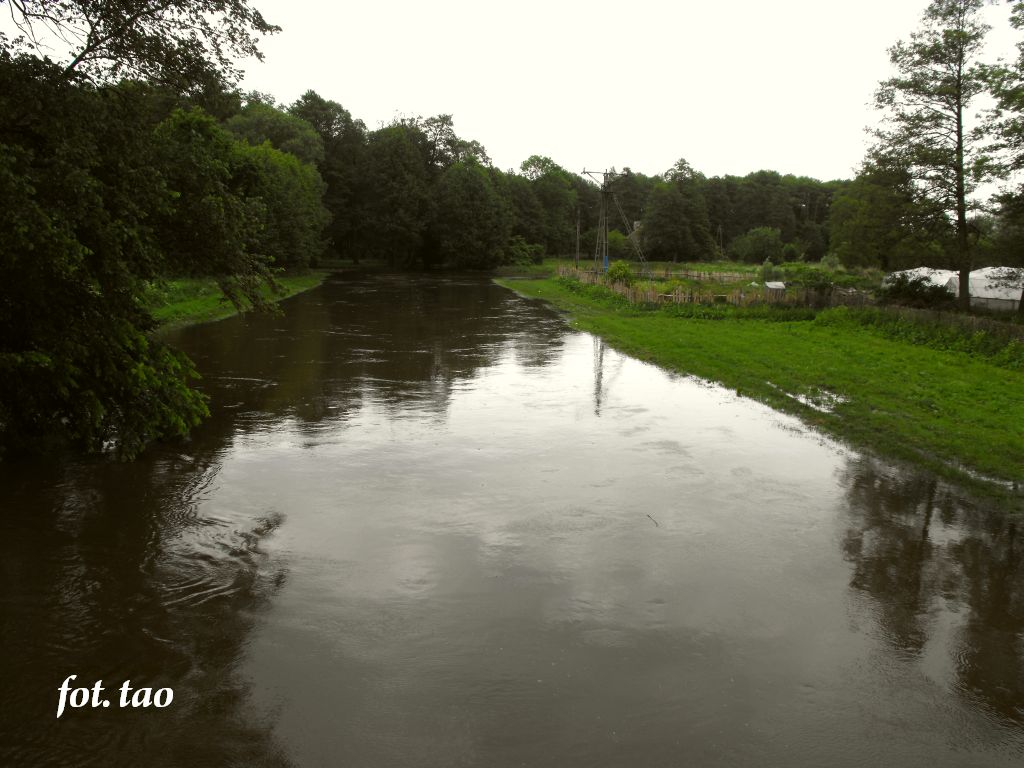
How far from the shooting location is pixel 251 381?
55.9 feet

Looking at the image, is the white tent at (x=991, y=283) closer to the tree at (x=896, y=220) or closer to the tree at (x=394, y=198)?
the tree at (x=896, y=220)

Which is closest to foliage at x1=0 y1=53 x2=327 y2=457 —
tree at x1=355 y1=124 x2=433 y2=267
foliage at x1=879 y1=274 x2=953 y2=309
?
foliage at x1=879 y1=274 x2=953 y2=309

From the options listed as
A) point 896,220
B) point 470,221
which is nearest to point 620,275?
point 896,220

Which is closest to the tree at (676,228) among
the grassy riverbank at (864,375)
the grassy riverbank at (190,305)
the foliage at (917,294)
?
the grassy riverbank at (864,375)

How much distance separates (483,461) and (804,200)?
126m

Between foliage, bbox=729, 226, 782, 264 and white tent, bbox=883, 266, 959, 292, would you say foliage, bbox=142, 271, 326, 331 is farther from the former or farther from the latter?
foliage, bbox=729, 226, 782, 264

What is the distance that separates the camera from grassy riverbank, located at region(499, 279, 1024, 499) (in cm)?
1178

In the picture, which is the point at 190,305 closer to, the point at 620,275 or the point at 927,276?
the point at 620,275

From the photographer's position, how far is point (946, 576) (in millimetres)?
7391

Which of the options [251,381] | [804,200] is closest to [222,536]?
[251,381]

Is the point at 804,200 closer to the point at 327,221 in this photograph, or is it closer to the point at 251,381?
the point at 327,221

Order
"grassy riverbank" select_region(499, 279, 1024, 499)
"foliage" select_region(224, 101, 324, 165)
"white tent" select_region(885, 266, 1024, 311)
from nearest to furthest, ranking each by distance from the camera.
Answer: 1. "grassy riverbank" select_region(499, 279, 1024, 499)
2. "white tent" select_region(885, 266, 1024, 311)
3. "foliage" select_region(224, 101, 324, 165)

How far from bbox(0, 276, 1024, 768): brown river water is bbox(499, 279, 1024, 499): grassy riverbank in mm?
1280

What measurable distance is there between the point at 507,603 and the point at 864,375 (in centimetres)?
1385
